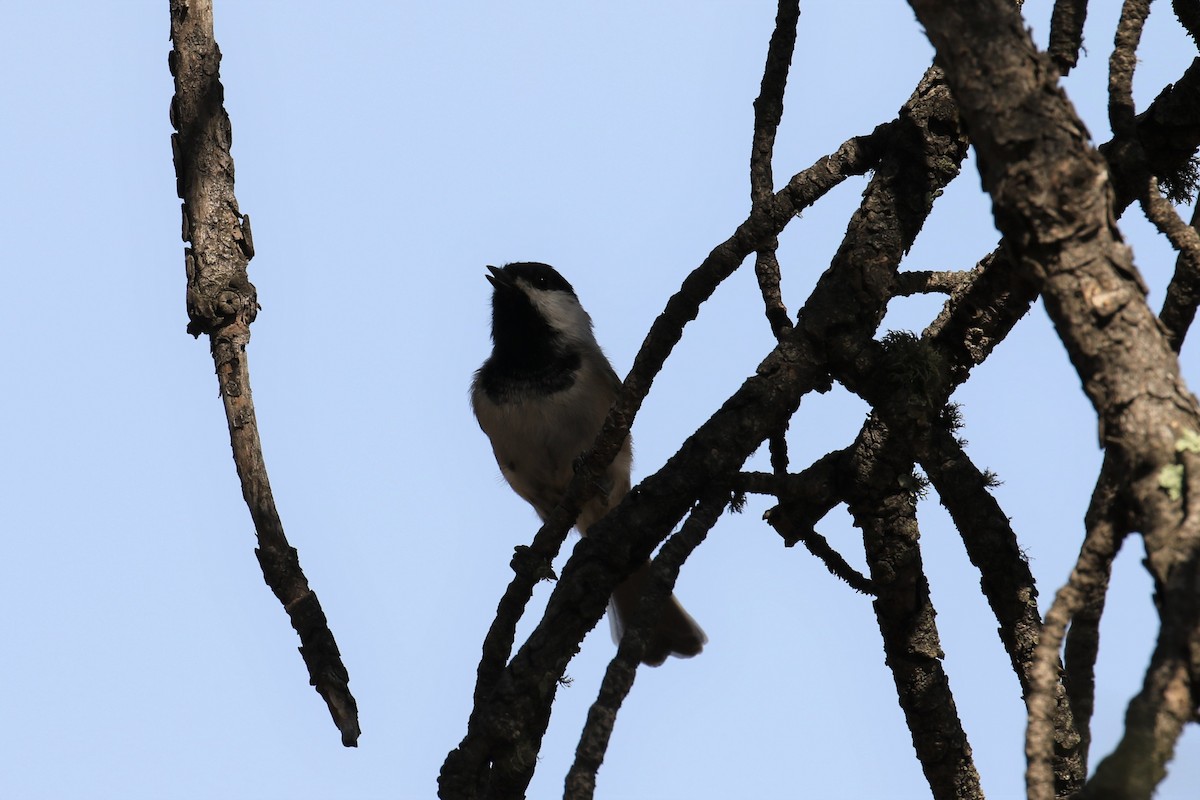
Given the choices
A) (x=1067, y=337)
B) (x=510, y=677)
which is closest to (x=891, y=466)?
(x=510, y=677)

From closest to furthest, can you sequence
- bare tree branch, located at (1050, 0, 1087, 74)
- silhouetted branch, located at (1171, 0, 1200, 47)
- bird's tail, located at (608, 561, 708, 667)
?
bare tree branch, located at (1050, 0, 1087, 74)
silhouetted branch, located at (1171, 0, 1200, 47)
bird's tail, located at (608, 561, 708, 667)

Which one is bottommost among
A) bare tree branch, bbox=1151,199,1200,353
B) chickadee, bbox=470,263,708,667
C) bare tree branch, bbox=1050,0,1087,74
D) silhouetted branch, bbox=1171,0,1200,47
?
bare tree branch, bbox=1151,199,1200,353

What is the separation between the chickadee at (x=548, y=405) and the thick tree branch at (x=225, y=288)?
108 inches

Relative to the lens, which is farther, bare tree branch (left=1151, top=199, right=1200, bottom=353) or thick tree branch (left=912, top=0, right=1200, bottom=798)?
bare tree branch (left=1151, top=199, right=1200, bottom=353)

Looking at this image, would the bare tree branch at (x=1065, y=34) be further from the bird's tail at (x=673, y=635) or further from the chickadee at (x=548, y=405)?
the bird's tail at (x=673, y=635)

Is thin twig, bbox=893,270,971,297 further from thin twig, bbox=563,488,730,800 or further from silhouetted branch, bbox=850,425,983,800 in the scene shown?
thin twig, bbox=563,488,730,800

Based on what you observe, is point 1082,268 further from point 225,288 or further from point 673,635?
point 673,635

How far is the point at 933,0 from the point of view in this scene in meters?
2.12

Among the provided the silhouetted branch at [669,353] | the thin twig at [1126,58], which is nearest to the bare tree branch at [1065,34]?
the thin twig at [1126,58]

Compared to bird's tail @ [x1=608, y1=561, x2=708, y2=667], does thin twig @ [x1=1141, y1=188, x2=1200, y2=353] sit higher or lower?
lower

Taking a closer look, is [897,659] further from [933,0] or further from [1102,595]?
[933,0]

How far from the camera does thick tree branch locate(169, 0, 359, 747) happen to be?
3098mm

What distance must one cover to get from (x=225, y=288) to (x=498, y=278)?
3.39 m

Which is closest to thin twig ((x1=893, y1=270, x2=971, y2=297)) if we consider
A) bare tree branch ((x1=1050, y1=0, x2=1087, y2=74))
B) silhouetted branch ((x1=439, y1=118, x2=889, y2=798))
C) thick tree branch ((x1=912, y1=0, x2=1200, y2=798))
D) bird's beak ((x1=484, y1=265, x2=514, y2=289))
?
silhouetted branch ((x1=439, y1=118, x2=889, y2=798))
